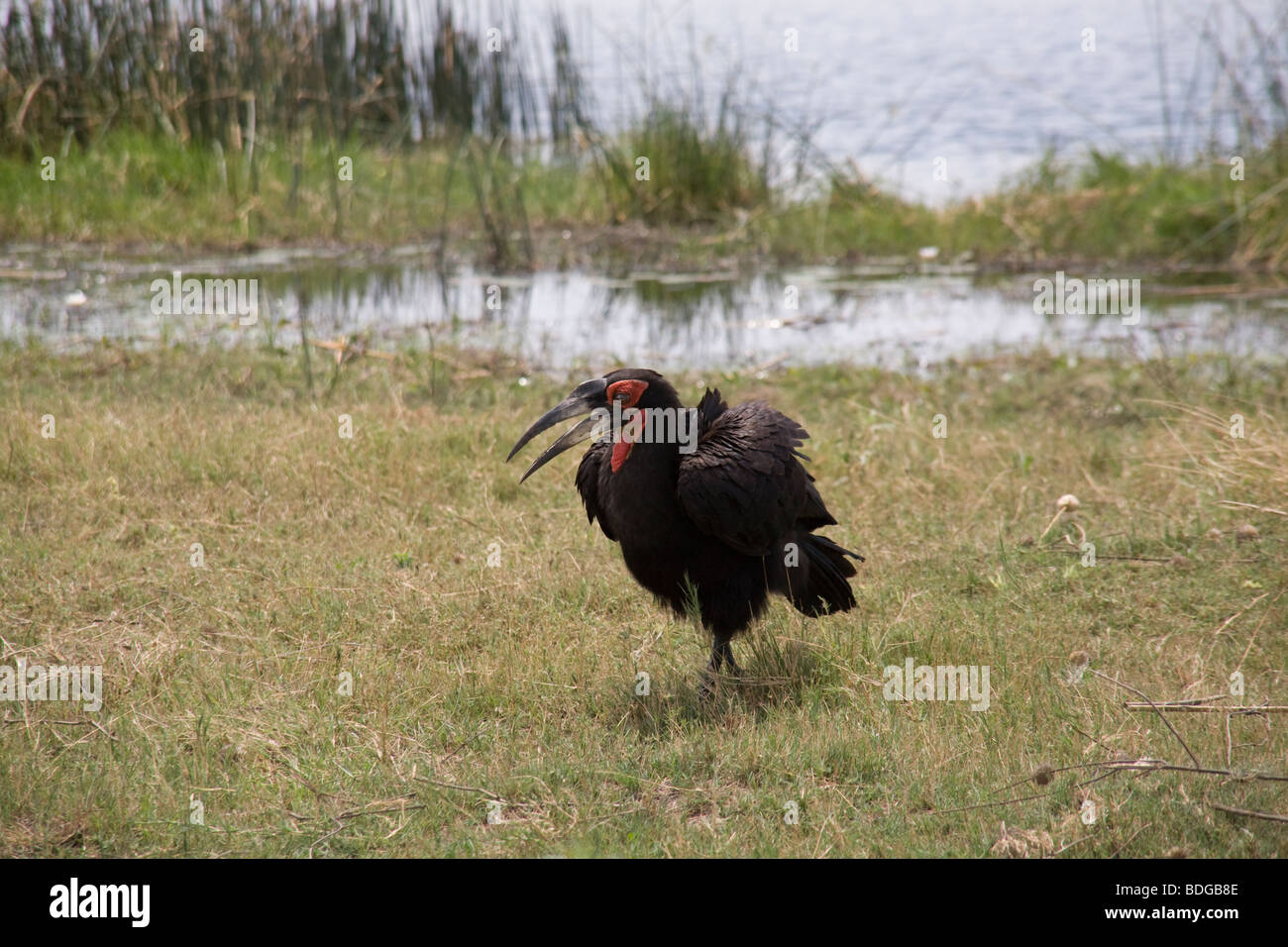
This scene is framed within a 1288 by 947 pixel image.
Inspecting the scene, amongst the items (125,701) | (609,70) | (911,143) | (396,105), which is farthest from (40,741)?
(609,70)

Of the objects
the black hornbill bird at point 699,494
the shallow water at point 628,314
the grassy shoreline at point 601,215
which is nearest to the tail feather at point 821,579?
the black hornbill bird at point 699,494

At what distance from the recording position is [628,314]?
9.38 metres

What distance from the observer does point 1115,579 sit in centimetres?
496

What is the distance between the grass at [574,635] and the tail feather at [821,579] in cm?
11

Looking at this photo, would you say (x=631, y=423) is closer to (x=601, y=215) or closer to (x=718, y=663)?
(x=718, y=663)

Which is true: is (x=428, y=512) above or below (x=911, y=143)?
below

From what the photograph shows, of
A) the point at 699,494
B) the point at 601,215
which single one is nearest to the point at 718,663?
the point at 699,494

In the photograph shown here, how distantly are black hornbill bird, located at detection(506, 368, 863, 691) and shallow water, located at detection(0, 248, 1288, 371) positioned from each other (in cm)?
361

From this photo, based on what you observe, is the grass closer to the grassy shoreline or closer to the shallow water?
the shallow water

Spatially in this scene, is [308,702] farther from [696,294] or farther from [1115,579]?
[696,294]

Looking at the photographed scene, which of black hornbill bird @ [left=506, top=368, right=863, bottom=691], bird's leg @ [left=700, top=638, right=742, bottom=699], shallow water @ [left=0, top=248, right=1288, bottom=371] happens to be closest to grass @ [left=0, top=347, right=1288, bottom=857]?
bird's leg @ [left=700, top=638, right=742, bottom=699]

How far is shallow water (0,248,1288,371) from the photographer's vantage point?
8250mm

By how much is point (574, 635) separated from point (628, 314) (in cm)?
518

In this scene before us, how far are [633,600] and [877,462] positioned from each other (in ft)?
5.82
